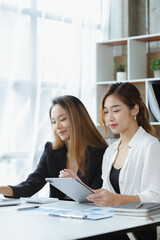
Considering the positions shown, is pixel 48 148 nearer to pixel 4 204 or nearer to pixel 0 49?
pixel 4 204

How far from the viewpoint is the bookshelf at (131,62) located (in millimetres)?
4633

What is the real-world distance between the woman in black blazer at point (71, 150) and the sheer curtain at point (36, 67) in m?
0.98

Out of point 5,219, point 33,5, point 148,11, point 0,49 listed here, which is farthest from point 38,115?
point 5,219

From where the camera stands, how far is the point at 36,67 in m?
4.53

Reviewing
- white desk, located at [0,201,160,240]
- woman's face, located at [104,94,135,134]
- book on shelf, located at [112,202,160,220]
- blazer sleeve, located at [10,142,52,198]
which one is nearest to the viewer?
white desk, located at [0,201,160,240]

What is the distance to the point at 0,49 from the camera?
4.25m

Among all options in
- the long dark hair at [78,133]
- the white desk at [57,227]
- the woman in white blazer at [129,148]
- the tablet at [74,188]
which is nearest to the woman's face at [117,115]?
the woman in white blazer at [129,148]

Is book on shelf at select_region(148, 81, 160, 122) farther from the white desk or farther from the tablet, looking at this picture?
the white desk

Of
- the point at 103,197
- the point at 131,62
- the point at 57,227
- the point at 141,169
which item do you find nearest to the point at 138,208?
the point at 103,197

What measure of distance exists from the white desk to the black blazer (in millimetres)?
961

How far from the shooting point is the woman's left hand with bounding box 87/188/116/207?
7.73ft

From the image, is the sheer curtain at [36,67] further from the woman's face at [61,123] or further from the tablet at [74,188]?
the tablet at [74,188]

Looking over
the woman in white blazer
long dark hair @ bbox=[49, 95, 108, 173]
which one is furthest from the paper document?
long dark hair @ bbox=[49, 95, 108, 173]

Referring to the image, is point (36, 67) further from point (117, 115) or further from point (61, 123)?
point (117, 115)
